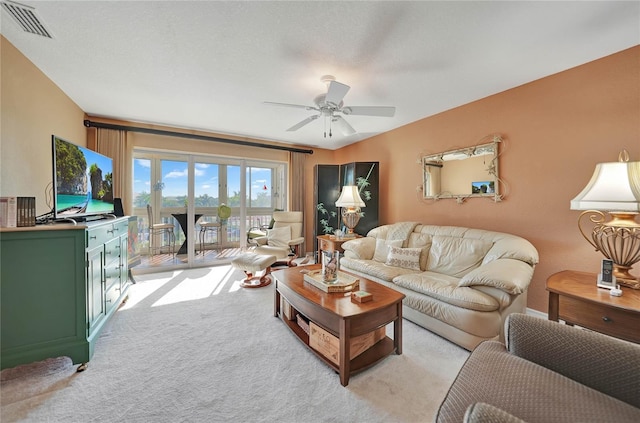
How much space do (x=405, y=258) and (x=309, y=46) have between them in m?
2.47

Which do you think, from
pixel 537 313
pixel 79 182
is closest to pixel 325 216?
pixel 537 313

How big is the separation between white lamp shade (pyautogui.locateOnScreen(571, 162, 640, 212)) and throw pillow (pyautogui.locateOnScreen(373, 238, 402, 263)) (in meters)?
1.80

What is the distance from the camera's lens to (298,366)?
69.5 inches

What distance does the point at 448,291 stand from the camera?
6.73ft

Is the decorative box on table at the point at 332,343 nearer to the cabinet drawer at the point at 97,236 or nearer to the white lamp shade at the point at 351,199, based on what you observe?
the cabinet drawer at the point at 97,236

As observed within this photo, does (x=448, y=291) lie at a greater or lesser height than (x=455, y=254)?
lesser

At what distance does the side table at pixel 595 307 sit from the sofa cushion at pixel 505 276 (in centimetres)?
18

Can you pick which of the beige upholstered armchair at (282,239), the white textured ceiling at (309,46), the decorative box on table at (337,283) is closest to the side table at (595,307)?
the decorative box on table at (337,283)

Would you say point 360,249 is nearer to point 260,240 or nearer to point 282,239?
point 282,239

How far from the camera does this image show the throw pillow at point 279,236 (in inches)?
172

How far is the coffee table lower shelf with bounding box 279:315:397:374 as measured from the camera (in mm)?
1685

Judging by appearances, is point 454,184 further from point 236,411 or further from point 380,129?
point 236,411

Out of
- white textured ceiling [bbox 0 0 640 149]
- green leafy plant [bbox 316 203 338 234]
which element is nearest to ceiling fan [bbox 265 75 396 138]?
white textured ceiling [bbox 0 0 640 149]

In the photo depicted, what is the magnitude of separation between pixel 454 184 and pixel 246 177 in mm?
3810
